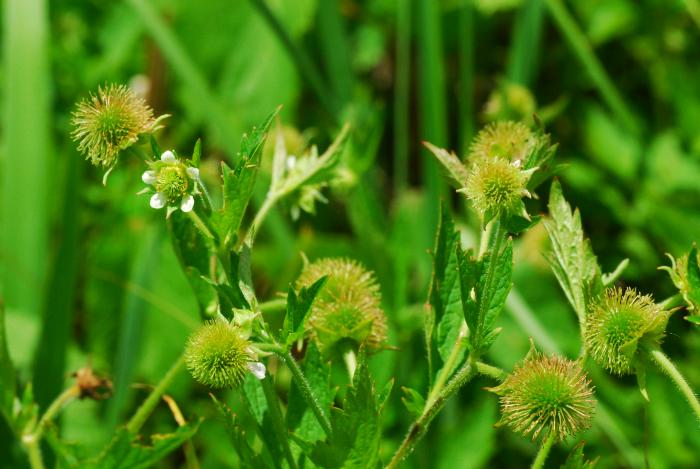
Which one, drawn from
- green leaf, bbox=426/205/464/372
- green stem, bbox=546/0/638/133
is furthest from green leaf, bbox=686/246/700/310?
green stem, bbox=546/0/638/133

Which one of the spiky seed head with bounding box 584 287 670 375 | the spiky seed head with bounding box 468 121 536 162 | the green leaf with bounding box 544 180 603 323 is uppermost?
the spiky seed head with bounding box 468 121 536 162

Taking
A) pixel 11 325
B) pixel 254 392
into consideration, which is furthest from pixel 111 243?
pixel 254 392

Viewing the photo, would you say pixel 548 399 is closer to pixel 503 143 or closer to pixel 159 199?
pixel 503 143

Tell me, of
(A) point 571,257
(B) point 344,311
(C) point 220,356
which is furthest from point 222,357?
(A) point 571,257

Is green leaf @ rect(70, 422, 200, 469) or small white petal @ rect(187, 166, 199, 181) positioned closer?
small white petal @ rect(187, 166, 199, 181)

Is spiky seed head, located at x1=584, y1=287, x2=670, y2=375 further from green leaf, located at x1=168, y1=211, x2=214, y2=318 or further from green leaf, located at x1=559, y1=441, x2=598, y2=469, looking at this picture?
green leaf, located at x1=168, y1=211, x2=214, y2=318

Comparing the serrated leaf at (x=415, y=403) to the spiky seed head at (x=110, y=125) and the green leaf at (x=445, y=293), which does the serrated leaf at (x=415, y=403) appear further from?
the spiky seed head at (x=110, y=125)

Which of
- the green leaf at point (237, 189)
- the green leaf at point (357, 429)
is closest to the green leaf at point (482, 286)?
the green leaf at point (357, 429)
